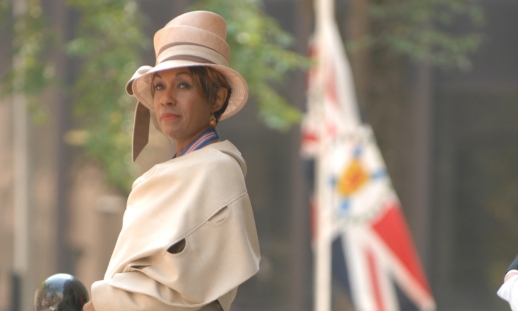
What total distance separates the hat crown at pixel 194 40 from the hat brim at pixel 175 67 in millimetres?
31

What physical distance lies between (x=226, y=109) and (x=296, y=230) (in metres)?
7.34

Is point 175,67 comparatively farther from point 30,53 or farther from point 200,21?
point 30,53

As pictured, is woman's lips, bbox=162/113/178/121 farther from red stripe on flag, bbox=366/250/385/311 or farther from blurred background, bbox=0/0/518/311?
blurred background, bbox=0/0/518/311

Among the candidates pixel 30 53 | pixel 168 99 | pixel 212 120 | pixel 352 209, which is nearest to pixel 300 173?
pixel 352 209

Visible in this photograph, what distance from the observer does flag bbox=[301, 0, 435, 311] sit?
6258 millimetres

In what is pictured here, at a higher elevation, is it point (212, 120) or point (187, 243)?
point (212, 120)

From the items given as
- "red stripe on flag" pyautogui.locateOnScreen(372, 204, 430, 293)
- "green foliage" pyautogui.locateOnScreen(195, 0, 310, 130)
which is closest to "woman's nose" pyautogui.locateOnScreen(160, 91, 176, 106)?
"green foliage" pyautogui.locateOnScreen(195, 0, 310, 130)

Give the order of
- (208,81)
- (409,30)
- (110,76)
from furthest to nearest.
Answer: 1. (409,30)
2. (110,76)
3. (208,81)

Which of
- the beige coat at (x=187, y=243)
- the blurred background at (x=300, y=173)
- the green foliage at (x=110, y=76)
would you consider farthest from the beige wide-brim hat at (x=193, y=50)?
the blurred background at (x=300, y=173)

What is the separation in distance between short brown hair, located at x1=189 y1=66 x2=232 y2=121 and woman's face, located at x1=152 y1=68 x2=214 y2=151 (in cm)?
1

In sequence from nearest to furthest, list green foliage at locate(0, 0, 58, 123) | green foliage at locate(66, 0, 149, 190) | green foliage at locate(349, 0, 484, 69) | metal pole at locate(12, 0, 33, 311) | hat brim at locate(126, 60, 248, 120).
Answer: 1. hat brim at locate(126, 60, 248, 120)
2. green foliage at locate(66, 0, 149, 190)
3. green foliage at locate(0, 0, 58, 123)
4. green foliage at locate(349, 0, 484, 69)
5. metal pole at locate(12, 0, 33, 311)

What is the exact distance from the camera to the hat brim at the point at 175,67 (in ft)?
8.17

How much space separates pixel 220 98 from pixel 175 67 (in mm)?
210

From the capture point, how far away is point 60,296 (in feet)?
8.24
